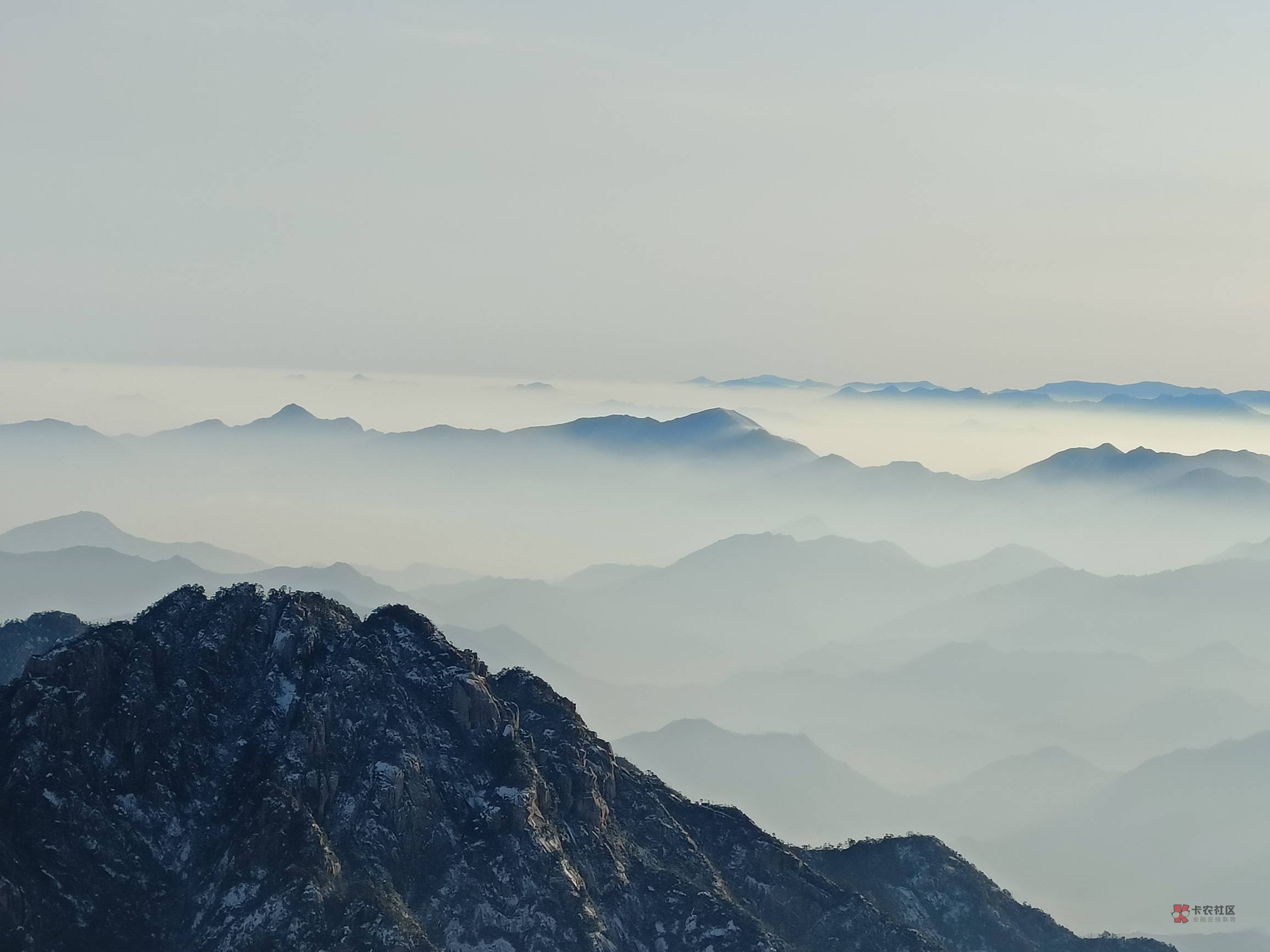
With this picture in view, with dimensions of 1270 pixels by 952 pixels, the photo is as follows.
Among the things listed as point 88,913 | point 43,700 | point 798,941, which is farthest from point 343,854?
point 798,941

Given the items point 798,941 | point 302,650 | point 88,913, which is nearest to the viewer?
point 88,913

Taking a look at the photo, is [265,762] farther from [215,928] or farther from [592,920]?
[592,920]

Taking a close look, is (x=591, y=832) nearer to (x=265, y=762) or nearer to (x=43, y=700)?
(x=265, y=762)

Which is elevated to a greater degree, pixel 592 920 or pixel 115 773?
pixel 115 773

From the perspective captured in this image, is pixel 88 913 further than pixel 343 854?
No

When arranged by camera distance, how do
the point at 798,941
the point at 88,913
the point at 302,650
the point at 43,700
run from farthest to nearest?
the point at 798,941, the point at 302,650, the point at 43,700, the point at 88,913

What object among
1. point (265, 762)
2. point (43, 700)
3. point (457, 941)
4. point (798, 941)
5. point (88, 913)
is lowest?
point (798, 941)

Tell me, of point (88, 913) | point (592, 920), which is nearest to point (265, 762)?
point (88, 913)
